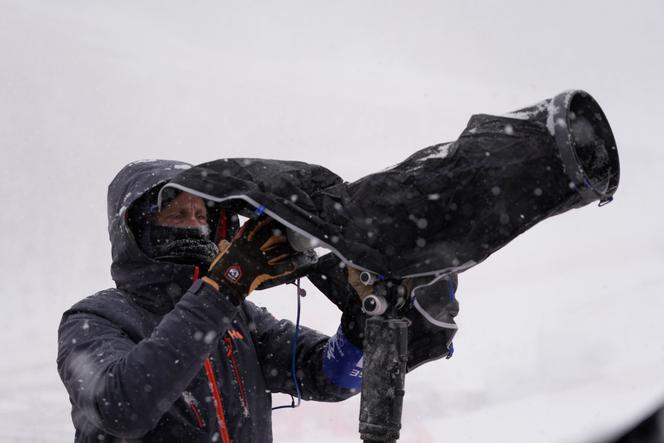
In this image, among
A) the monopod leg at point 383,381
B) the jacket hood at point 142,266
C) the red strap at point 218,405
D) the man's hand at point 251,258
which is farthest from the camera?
the jacket hood at point 142,266

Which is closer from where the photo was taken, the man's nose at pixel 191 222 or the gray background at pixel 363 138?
the man's nose at pixel 191 222

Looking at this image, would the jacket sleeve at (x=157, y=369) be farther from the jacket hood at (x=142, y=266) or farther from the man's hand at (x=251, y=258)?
the jacket hood at (x=142, y=266)

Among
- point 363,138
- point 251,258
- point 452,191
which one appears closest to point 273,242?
point 251,258

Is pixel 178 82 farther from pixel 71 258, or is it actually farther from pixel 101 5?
pixel 71 258

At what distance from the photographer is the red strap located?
191cm

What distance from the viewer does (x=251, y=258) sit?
1627 mm

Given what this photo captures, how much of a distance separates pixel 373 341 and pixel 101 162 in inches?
367

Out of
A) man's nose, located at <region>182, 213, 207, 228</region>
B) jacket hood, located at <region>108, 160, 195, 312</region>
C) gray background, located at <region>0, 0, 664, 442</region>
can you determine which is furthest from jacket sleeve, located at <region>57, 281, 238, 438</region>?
gray background, located at <region>0, 0, 664, 442</region>

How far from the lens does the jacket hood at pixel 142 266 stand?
2.02 meters

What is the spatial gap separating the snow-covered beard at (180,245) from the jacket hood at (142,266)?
0.09ft

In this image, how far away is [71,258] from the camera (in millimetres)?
8758

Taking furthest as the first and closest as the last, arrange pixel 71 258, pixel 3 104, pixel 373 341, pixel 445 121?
pixel 445 121 < pixel 3 104 < pixel 71 258 < pixel 373 341

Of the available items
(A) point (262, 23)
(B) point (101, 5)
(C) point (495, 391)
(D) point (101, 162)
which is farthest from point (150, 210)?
(A) point (262, 23)

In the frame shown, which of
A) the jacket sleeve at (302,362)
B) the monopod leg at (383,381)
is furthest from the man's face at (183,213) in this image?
the monopod leg at (383,381)
